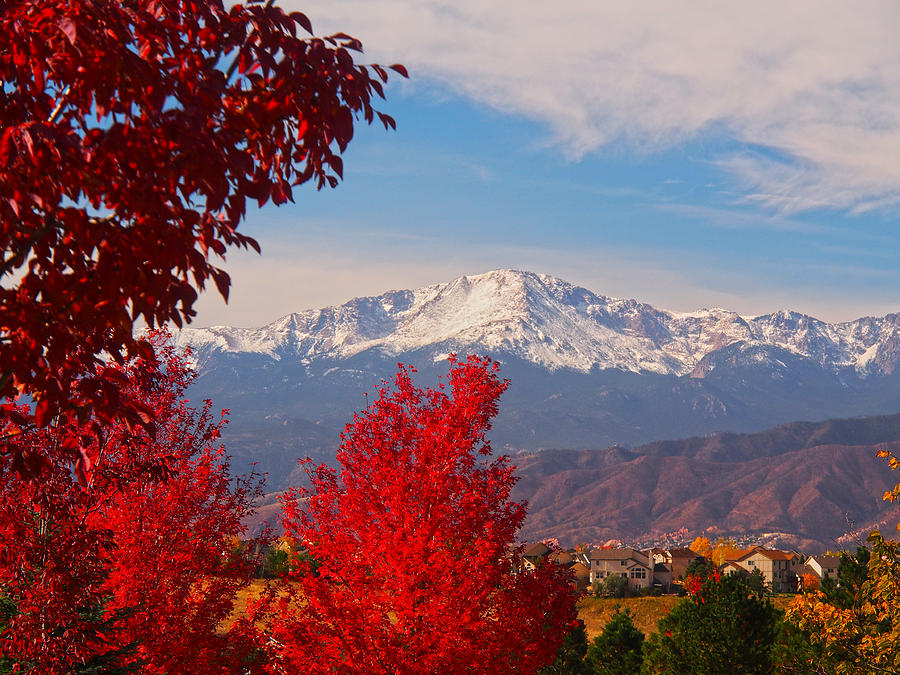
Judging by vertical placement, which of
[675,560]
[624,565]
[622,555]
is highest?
[622,555]

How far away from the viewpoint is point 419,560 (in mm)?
14312

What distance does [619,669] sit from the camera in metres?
41.6

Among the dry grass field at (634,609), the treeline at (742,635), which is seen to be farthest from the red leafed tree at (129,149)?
the dry grass field at (634,609)

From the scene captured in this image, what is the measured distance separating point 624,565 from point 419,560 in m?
138

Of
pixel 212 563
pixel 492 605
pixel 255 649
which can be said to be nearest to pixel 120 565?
pixel 212 563

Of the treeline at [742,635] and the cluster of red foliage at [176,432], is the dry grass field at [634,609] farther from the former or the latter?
the cluster of red foliage at [176,432]

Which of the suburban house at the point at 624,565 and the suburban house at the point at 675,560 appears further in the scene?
the suburban house at the point at 675,560

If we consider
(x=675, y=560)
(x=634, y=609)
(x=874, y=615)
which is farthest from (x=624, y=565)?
(x=874, y=615)

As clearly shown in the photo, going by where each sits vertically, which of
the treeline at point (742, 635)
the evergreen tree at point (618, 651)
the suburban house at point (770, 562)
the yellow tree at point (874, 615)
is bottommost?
the suburban house at point (770, 562)

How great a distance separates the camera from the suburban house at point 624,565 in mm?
141875

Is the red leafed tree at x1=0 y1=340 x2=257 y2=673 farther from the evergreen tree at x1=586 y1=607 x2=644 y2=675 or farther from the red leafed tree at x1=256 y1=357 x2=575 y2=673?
the evergreen tree at x1=586 y1=607 x2=644 y2=675

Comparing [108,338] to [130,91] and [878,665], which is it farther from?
[878,665]

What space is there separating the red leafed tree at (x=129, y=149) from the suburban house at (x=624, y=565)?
466ft

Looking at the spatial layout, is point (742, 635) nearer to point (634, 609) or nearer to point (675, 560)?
point (634, 609)
